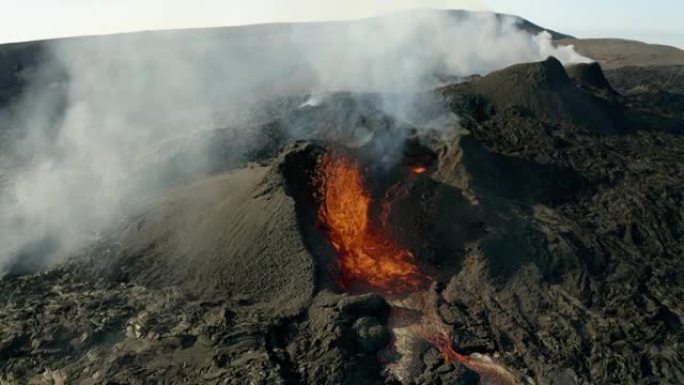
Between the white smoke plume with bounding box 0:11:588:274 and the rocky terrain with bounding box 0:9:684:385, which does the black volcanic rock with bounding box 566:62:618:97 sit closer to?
the white smoke plume with bounding box 0:11:588:274

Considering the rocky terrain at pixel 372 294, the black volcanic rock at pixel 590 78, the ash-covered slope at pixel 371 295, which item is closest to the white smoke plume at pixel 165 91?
the rocky terrain at pixel 372 294

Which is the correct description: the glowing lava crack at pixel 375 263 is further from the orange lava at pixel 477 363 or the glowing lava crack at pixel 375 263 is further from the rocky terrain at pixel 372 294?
the rocky terrain at pixel 372 294

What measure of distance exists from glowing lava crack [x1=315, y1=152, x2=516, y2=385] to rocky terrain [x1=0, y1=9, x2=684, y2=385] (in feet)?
1.04

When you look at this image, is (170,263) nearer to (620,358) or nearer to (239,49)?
(620,358)

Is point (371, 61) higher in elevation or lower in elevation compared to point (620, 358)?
higher

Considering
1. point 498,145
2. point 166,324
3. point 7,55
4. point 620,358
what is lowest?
point 620,358

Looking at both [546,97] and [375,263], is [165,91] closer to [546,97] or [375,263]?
[546,97]

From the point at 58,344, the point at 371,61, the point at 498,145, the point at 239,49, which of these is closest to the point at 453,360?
the point at 58,344

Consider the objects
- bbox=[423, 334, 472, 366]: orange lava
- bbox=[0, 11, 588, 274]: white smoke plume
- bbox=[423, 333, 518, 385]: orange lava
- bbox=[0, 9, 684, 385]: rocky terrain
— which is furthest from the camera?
bbox=[0, 11, 588, 274]: white smoke plume

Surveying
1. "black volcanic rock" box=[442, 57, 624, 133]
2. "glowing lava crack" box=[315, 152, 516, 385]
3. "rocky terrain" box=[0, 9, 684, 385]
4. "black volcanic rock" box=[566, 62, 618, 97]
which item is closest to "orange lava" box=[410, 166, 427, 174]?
"glowing lava crack" box=[315, 152, 516, 385]

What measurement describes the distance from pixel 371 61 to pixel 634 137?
83.3 ft

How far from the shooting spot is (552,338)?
551 inches

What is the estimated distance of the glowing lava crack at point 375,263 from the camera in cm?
1359

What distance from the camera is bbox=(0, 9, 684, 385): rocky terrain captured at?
13070 mm
